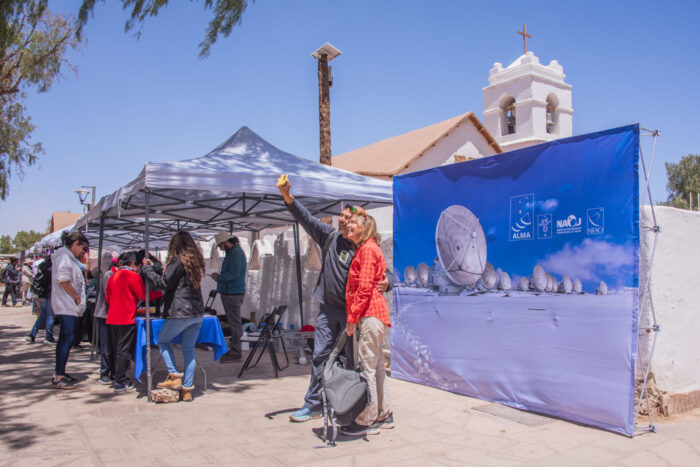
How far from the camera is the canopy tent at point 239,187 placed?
5.79 m

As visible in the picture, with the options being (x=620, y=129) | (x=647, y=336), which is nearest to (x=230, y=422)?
(x=647, y=336)

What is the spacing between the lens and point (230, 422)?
4770 millimetres

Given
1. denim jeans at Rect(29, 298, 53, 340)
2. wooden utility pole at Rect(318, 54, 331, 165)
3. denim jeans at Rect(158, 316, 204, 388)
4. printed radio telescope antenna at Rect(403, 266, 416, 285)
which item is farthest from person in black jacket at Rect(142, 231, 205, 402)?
denim jeans at Rect(29, 298, 53, 340)

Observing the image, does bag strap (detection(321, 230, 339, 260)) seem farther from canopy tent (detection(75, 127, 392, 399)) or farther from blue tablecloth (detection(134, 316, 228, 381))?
blue tablecloth (detection(134, 316, 228, 381))

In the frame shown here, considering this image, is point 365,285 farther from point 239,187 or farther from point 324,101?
point 324,101

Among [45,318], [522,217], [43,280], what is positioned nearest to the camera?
[522,217]

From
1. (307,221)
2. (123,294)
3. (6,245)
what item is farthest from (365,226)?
(6,245)

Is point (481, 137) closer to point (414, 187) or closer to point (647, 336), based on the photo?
point (414, 187)

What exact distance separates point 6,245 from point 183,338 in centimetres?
11855

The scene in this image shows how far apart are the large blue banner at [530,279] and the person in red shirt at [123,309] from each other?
3028 mm

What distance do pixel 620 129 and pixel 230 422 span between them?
408 centimetres

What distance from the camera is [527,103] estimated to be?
28047 mm

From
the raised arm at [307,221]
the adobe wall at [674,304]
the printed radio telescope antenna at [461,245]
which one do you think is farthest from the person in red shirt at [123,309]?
the adobe wall at [674,304]

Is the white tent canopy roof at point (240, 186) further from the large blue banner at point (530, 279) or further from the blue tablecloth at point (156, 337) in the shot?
the blue tablecloth at point (156, 337)
